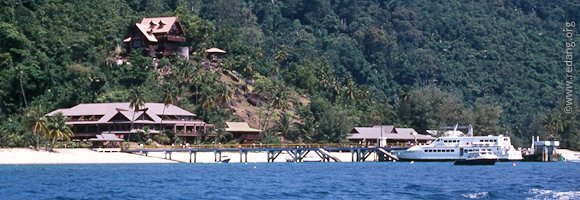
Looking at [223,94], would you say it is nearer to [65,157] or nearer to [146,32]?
[146,32]

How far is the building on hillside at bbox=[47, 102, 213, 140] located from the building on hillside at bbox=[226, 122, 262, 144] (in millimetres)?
5283

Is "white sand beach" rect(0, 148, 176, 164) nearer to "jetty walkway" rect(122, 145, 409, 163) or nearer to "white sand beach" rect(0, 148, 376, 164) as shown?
"white sand beach" rect(0, 148, 376, 164)

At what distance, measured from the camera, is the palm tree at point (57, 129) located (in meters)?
108

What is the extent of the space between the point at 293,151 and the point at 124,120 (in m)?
19.7

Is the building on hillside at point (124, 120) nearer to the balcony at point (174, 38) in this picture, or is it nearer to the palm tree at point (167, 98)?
the palm tree at point (167, 98)

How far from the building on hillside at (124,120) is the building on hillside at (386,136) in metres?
23.6

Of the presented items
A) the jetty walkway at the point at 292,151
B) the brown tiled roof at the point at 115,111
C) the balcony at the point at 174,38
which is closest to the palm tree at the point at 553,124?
the jetty walkway at the point at 292,151

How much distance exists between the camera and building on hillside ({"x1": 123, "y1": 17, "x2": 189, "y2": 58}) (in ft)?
486

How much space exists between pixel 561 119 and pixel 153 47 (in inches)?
2424

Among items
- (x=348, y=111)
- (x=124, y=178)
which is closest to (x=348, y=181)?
(x=124, y=178)

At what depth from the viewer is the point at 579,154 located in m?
156

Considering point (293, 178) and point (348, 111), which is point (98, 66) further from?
point (293, 178)

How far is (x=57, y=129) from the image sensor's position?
10800cm

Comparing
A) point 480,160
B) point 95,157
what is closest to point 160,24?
point 95,157
